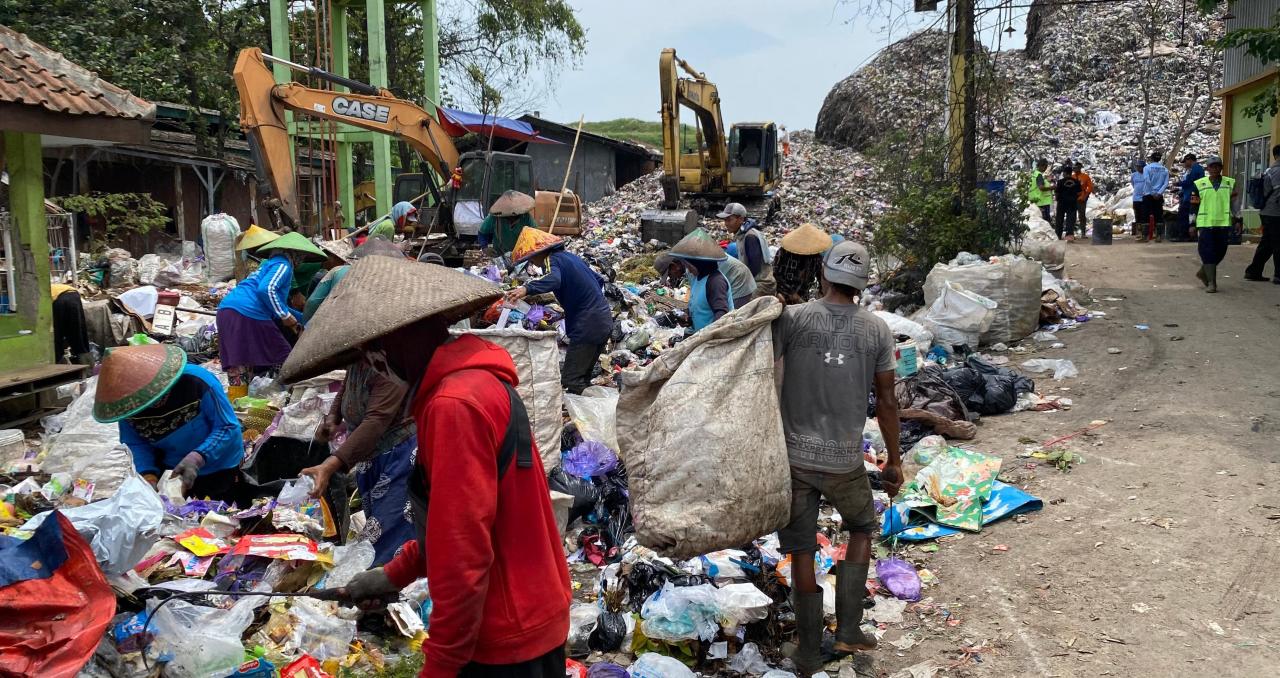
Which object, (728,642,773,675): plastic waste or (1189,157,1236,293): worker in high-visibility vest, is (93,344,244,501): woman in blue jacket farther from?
(1189,157,1236,293): worker in high-visibility vest

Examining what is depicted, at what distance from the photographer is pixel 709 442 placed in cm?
326

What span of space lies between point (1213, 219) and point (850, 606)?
26.8ft

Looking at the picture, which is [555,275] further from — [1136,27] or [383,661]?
[1136,27]

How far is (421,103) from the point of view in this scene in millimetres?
22516

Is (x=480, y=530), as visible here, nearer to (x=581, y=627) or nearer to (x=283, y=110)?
(x=581, y=627)

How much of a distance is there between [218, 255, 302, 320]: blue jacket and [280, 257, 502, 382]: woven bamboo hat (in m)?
4.80

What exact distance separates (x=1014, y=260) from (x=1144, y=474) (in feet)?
12.6

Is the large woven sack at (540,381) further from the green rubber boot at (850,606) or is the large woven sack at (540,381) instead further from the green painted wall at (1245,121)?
the green painted wall at (1245,121)

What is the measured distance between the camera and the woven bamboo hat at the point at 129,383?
149 inches

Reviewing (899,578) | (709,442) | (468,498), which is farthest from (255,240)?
(468,498)

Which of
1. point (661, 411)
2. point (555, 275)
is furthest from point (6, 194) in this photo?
point (661, 411)

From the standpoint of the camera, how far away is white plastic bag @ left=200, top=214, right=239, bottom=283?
42.2ft

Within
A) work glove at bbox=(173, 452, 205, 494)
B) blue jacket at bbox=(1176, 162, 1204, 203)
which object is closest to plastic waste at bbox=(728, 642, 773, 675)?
work glove at bbox=(173, 452, 205, 494)

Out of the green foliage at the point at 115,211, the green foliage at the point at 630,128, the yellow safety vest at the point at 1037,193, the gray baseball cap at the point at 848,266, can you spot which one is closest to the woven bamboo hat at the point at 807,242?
the gray baseball cap at the point at 848,266
